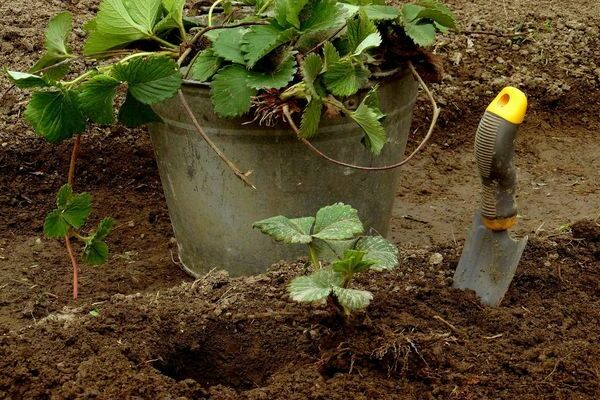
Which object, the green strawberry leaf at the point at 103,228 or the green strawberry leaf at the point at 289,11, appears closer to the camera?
the green strawberry leaf at the point at 289,11

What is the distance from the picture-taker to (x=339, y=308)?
1.79m

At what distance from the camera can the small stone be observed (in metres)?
2.17

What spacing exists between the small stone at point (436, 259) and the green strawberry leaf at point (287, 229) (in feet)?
1.58

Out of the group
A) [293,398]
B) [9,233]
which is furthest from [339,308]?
[9,233]

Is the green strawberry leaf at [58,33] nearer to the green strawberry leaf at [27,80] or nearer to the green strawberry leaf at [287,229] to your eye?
the green strawberry leaf at [27,80]

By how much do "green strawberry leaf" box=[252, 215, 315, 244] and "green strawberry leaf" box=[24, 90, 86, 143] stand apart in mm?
596

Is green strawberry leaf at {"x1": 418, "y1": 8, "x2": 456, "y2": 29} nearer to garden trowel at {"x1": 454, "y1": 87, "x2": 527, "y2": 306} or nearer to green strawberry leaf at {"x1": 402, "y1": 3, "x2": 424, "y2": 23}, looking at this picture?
green strawberry leaf at {"x1": 402, "y1": 3, "x2": 424, "y2": 23}

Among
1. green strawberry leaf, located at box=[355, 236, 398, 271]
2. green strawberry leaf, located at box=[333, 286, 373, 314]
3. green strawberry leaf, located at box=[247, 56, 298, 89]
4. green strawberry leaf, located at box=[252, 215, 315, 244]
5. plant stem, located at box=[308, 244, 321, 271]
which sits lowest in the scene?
plant stem, located at box=[308, 244, 321, 271]

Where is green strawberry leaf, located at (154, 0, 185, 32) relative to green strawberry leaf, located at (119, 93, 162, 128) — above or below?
above

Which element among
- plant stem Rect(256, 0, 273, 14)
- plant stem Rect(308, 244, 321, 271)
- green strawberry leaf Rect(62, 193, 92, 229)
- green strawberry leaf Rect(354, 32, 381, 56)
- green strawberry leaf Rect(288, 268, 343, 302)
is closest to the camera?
green strawberry leaf Rect(288, 268, 343, 302)

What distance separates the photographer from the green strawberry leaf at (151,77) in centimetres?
204

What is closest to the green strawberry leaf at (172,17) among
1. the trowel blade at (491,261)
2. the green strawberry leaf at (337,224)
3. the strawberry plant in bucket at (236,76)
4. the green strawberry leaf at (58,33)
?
the strawberry plant in bucket at (236,76)

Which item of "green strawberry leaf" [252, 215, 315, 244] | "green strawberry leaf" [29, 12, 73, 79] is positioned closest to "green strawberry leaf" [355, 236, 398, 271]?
"green strawberry leaf" [252, 215, 315, 244]

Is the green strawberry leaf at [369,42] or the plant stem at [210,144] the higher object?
the green strawberry leaf at [369,42]
